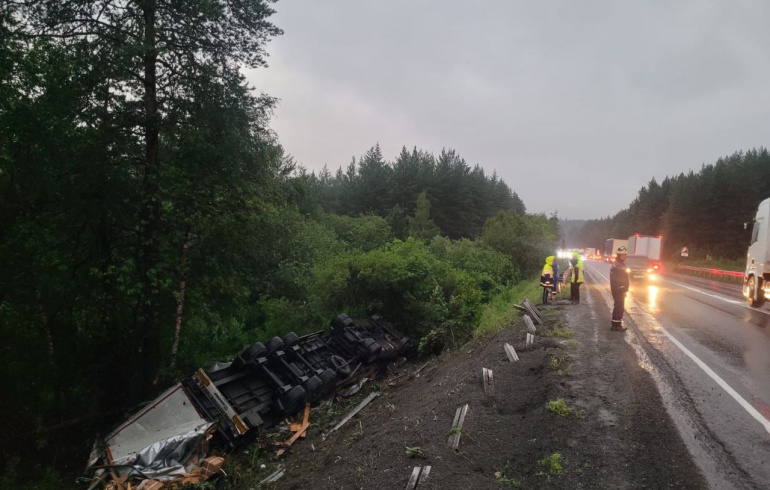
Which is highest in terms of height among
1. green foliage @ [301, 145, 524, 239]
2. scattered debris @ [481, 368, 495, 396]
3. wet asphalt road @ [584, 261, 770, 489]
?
green foliage @ [301, 145, 524, 239]

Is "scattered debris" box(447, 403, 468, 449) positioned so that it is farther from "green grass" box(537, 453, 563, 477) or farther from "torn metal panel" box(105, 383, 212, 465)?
"torn metal panel" box(105, 383, 212, 465)

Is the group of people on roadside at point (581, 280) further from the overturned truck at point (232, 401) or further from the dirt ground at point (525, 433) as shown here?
the overturned truck at point (232, 401)

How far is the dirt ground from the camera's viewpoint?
4336 mm

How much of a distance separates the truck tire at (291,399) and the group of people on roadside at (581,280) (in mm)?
7079

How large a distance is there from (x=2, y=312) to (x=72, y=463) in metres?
3.42

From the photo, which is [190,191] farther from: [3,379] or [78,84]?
[3,379]

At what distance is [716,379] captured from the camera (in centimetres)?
662

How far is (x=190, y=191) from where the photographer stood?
10117 millimetres

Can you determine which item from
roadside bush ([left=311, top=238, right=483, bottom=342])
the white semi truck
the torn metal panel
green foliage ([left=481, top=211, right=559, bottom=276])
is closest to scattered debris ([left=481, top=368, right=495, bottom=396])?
the torn metal panel

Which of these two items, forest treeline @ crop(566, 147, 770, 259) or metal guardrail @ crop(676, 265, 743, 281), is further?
forest treeline @ crop(566, 147, 770, 259)

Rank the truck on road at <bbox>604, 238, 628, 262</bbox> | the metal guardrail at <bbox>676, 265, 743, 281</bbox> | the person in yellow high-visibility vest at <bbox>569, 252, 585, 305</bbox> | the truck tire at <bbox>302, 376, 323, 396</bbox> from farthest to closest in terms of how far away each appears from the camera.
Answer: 1. the truck on road at <bbox>604, 238, 628, 262</bbox>
2. the metal guardrail at <bbox>676, 265, 743, 281</bbox>
3. the person in yellow high-visibility vest at <bbox>569, 252, 585, 305</bbox>
4. the truck tire at <bbox>302, 376, 323, 396</bbox>

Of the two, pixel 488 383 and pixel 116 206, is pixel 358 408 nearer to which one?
pixel 488 383

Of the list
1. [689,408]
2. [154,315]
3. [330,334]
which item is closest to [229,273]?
[154,315]

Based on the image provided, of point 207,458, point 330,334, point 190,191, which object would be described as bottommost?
point 207,458
